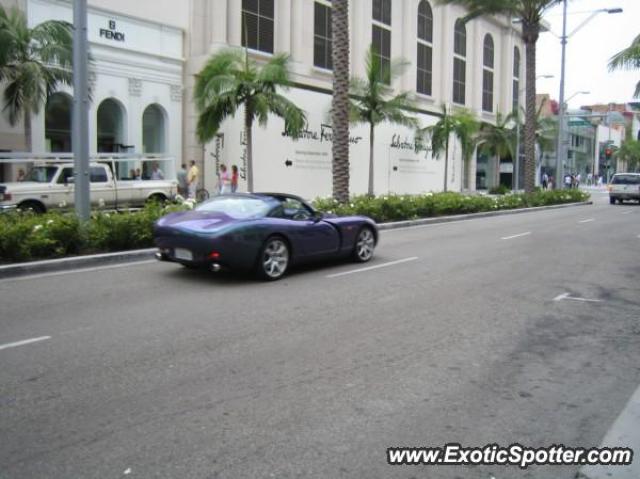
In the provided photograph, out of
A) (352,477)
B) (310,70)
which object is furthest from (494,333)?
(310,70)

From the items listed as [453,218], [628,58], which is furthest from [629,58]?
[453,218]

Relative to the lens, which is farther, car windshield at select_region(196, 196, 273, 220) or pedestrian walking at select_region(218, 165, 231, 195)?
pedestrian walking at select_region(218, 165, 231, 195)

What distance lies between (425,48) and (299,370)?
43.5 metres

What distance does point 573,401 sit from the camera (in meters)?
5.04

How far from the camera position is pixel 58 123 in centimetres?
2447

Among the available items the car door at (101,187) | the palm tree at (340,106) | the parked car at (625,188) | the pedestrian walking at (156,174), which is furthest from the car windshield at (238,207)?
the parked car at (625,188)

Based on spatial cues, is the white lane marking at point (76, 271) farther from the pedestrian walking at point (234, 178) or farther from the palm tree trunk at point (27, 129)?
the pedestrian walking at point (234, 178)

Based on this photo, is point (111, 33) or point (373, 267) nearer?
point (373, 267)

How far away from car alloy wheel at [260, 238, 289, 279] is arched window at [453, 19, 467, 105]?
43.0 m

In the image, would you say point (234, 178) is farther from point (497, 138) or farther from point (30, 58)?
point (497, 138)

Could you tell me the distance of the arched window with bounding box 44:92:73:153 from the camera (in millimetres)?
23938

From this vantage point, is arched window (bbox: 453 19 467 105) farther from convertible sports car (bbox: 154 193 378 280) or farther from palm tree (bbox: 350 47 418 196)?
convertible sports car (bbox: 154 193 378 280)

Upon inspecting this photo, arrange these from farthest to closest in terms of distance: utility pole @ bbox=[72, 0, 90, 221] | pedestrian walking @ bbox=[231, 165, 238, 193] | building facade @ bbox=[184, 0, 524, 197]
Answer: building facade @ bbox=[184, 0, 524, 197] → pedestrian walking @ bbox=[231, 165, 238, 193] → utility pole @ bbox=[72, 0, 90, 221]

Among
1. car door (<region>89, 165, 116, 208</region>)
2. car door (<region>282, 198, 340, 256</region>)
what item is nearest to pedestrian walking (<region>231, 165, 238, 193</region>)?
car door (<region>89, 165, 116, 208</region>)
